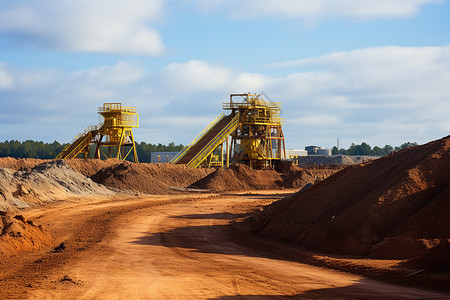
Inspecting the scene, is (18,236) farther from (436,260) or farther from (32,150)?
(32,150)

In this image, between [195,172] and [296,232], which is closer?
[296,232]

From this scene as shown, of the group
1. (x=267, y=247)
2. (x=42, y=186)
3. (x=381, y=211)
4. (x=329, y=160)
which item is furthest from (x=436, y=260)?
(x=329, y=160)

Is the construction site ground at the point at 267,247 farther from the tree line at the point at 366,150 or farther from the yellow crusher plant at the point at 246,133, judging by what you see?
the tree line at the point at 366,150

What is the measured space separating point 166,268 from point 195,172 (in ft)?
129

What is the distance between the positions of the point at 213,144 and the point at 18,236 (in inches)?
1555

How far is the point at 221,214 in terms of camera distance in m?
28.7

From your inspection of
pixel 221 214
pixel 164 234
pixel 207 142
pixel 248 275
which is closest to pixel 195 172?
pixel 207 142

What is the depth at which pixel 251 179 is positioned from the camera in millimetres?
53844

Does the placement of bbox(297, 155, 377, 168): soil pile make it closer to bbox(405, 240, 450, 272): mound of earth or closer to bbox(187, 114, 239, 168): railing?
bbox(187, 114, 239, 168): railing

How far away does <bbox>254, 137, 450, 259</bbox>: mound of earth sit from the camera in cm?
1495

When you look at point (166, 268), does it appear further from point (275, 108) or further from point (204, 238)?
point (275, 108)

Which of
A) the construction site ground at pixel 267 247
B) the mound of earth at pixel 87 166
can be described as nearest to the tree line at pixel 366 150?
the mound of earth at pixel 87 166

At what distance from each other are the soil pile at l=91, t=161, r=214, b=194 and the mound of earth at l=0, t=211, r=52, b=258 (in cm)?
2494

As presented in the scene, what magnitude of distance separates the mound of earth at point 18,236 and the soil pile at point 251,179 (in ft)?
101
